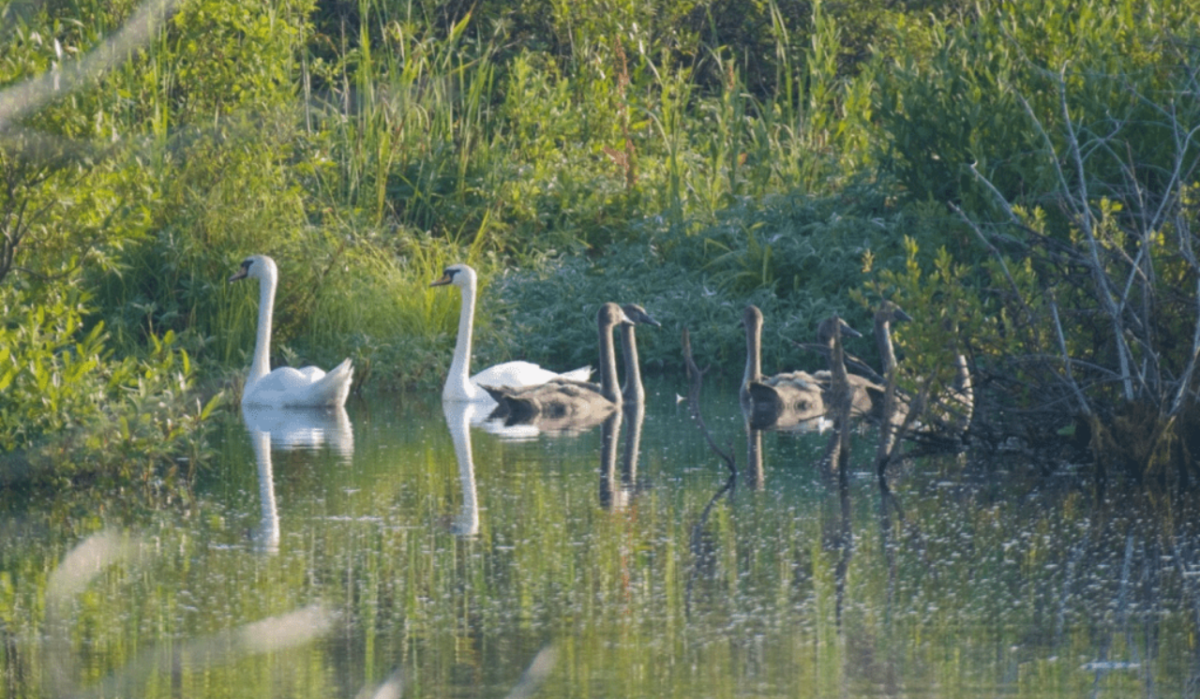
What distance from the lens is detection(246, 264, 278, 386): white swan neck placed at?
534 inches

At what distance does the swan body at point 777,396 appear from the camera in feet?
40.0

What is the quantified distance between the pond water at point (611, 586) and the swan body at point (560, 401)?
8.97 ft

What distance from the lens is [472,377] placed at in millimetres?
13703

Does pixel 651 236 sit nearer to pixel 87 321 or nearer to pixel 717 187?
pixel 717 187

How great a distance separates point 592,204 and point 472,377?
221 inches

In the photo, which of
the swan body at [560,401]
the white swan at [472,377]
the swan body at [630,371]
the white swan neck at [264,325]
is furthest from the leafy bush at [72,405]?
the swan body at [630,371]

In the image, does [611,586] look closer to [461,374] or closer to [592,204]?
[461,374]

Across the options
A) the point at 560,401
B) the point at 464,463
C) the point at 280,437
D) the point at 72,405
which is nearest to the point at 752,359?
the point at 560,401

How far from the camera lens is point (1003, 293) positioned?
9.06 m

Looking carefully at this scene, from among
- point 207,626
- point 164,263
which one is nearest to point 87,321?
point 164,263

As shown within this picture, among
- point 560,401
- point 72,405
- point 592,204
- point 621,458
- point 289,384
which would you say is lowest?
point 621,458

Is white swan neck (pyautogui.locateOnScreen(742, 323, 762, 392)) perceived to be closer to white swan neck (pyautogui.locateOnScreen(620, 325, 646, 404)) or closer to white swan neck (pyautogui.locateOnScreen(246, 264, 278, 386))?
white swan neck (pyautogui.locateOnScreen(620, 325, 646, 404))

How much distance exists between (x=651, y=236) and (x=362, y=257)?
3.05 meters

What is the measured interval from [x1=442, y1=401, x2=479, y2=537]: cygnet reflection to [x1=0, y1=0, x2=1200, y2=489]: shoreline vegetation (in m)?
1.32
